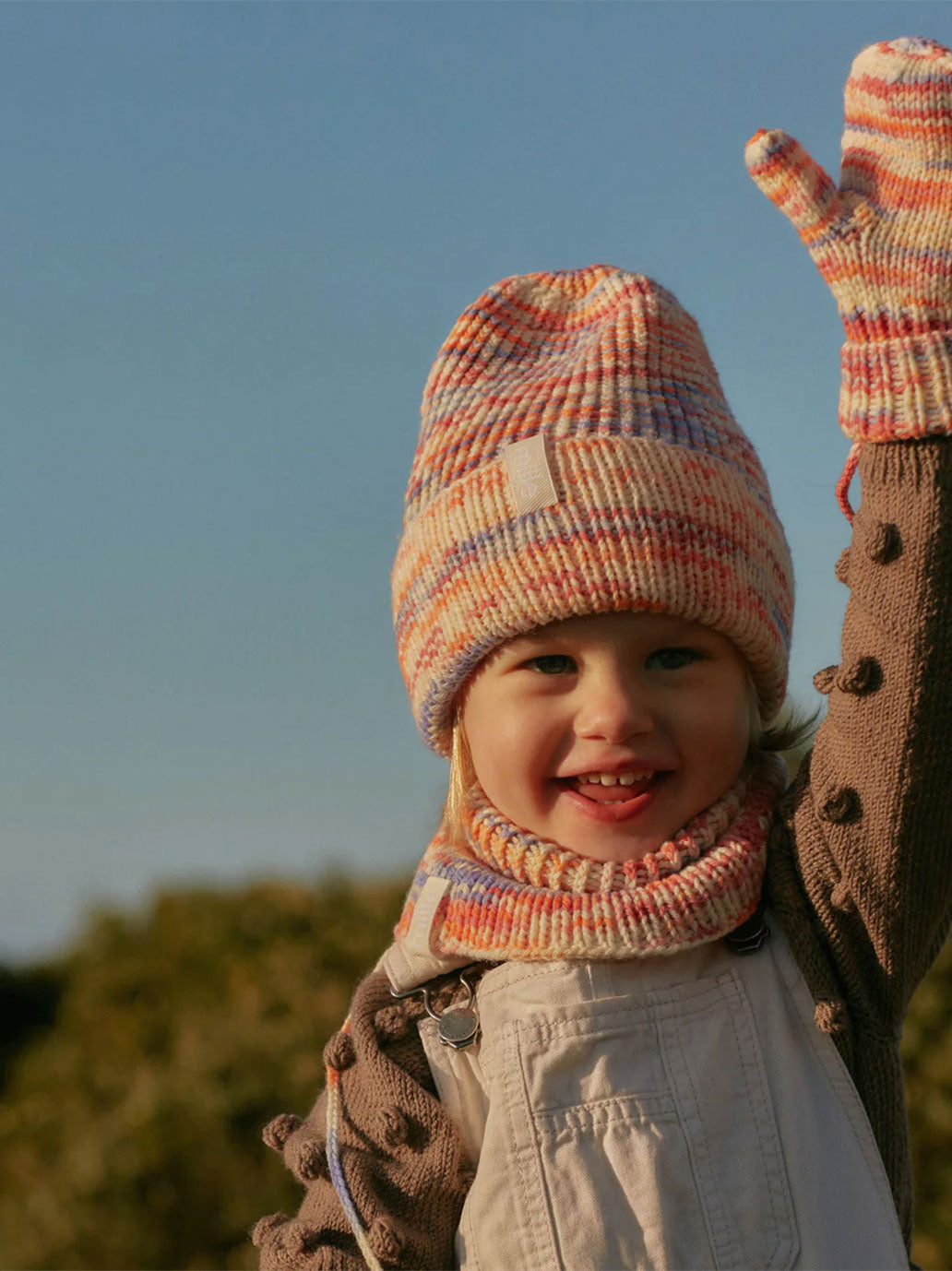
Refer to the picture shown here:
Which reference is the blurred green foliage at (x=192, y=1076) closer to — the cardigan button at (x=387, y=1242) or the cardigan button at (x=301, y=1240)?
the cardigan button at (x=301, y=1240)

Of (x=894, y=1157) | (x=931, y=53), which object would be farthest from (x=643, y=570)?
(x=894, y=1157)

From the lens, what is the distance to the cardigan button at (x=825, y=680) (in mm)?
2009

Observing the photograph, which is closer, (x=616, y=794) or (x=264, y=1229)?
(x=616, y=794)

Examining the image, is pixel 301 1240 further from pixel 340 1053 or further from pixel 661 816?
pixel 661 816

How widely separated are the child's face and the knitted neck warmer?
0.12 ft

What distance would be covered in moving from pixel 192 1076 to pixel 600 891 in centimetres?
302

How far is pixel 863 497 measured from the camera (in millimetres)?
1918

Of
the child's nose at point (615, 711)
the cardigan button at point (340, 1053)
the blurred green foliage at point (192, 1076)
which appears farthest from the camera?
the blurred green foliage at point (192, 1076)

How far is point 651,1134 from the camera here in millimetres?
1972

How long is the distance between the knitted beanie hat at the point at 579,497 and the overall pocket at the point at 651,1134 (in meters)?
0.54

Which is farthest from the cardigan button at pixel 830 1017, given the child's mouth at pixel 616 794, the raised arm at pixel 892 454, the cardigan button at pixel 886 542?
the cardigan button at pixel 886 542

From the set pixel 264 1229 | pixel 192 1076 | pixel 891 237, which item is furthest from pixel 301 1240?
pixel 192 1076

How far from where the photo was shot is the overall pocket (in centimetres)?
194

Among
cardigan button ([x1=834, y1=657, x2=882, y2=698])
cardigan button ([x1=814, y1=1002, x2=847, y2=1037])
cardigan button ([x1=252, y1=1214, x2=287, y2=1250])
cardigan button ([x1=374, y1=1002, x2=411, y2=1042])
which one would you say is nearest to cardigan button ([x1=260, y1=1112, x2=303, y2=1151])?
cardigan button ([x1=252, y1=1214, x2=287, y2=1250])
